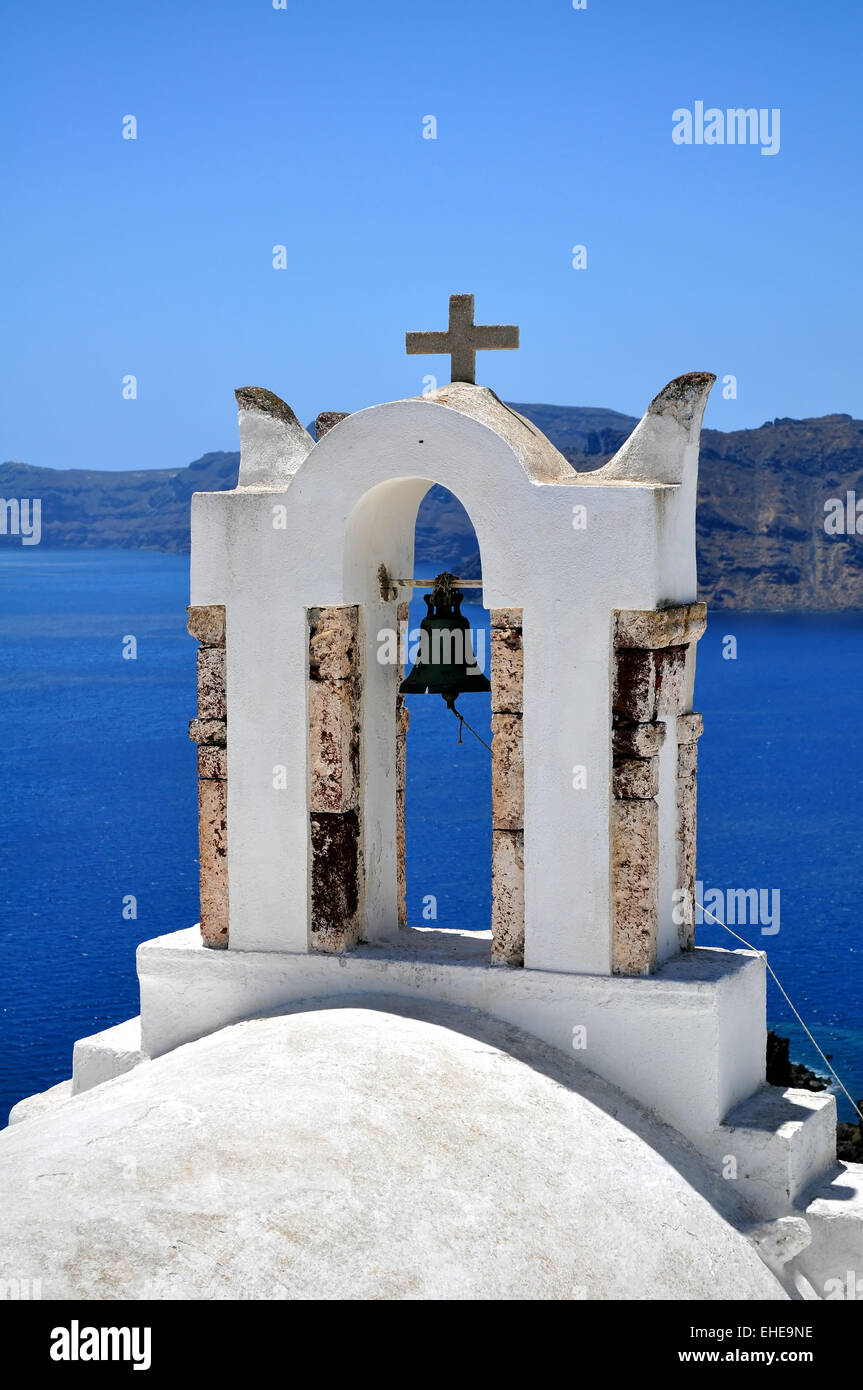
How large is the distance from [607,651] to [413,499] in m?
1.96

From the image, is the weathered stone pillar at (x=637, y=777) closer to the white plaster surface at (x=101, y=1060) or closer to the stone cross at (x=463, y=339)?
the stone cross at (x=463, y=339)

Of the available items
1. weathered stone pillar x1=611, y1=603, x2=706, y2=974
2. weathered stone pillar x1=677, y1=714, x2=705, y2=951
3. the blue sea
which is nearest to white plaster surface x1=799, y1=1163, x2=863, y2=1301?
weathered stone pillar x1=611, y1=603, x2=706, y2=974

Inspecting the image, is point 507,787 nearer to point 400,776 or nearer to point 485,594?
point 485,594

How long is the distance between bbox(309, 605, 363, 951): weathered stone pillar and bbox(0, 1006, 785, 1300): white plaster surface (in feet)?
2.32

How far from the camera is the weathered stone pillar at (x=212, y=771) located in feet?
30.8

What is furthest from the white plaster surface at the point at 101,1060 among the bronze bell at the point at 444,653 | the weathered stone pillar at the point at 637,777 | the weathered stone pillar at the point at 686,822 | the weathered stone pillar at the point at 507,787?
the weathered stone pillar at the point at 686,822

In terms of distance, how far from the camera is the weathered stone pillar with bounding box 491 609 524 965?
347 inches

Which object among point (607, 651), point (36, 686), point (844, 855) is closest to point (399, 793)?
point (607, 651)

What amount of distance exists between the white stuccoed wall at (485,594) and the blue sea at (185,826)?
4.45 meters

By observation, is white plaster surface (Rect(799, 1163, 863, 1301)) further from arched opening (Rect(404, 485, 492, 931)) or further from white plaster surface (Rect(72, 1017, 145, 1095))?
arched opening (Rect(404, 485, 492, 931))

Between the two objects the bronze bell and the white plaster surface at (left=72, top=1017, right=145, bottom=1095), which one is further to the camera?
the white plaster surface at (left=72, top=1017, right=145, bottom=1095)

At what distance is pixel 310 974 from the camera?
9211 mm
